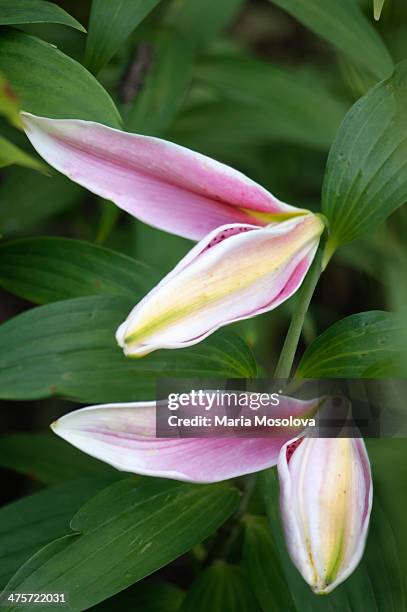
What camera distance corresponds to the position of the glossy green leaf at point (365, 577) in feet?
1.88

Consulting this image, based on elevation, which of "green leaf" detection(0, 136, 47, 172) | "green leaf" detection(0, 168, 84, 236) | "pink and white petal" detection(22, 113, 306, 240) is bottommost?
"green leaf" detection(0, 168, 84, 236)

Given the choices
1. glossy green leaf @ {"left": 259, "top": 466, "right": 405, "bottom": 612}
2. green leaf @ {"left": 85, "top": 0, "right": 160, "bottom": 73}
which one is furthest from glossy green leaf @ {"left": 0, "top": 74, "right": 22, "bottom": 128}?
glossy green leaf @ {"left": 259, "top": 466, "right": 405, "bottom": 612}

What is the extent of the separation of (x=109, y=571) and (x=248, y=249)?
0.25m

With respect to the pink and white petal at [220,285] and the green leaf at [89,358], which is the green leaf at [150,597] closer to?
the green leaf at [89,358]

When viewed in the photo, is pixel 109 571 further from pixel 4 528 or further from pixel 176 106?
pixel 176 106

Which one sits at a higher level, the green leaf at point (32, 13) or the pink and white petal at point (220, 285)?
the green leaf at point (32, 13)

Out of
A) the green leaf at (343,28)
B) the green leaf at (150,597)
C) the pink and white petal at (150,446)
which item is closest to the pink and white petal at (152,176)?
the pink and white petal at (150,446)

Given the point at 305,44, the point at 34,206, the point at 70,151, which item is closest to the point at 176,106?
the point at 34,206

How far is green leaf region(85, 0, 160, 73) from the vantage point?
0.61 meters

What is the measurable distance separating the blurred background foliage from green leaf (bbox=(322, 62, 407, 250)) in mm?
51

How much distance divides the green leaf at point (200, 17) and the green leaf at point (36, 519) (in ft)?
1.80

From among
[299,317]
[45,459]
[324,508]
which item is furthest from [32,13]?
[45,459]

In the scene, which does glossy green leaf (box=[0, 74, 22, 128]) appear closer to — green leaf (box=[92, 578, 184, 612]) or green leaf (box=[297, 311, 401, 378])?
green leaf (box=[297, 311, 401, 378])

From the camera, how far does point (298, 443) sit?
1.60 feet
